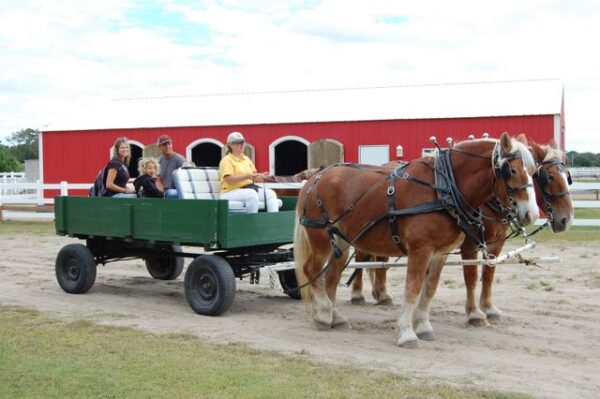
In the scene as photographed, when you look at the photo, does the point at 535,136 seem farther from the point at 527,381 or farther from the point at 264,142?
the point at 527,381

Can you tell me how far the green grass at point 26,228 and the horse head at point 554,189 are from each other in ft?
45.5

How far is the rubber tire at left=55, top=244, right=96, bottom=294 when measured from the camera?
8.92 metres

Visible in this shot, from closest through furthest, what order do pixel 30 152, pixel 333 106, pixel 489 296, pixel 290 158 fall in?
pixel 489 296 → pixel 333 106 → pixel 290 158 → pixel 30 152

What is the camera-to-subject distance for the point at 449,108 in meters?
21.6

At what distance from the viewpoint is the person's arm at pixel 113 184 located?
9.10 metres

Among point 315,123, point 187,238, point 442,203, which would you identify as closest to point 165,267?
point 187,238

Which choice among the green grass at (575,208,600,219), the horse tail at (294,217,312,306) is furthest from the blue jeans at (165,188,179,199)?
the green grass at (575,208,600,219)

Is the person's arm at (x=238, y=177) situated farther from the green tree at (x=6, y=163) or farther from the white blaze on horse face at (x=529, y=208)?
the green tree at (x=6, y=163)

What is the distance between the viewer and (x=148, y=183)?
28.9 ft

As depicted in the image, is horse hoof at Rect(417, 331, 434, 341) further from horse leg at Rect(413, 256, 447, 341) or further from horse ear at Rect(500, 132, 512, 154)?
horse ear at Rect(500, 132, 512, 154)

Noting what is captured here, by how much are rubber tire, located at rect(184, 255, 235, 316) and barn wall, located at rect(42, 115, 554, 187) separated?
566 inches

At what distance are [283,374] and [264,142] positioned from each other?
18471 mm

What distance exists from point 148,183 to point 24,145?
8530 cm

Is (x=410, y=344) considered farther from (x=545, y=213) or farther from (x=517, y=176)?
(x=545, y=213)
